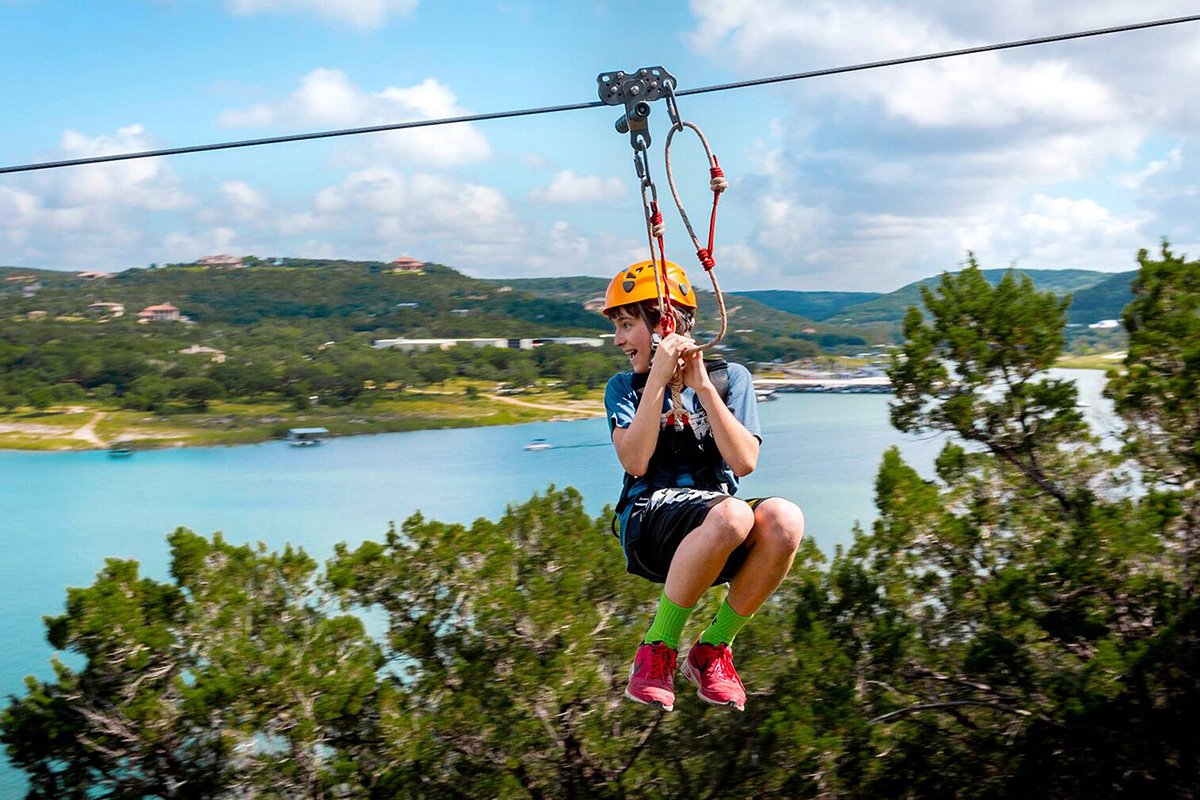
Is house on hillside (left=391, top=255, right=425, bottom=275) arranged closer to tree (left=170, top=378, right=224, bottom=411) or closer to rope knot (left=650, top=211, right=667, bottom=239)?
tree (left=170, top=378, right=224, bottom=411)

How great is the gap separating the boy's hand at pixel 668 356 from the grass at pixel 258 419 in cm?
7025

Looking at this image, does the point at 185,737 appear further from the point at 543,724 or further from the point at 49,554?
the point at 49,554

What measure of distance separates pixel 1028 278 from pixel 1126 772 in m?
6.59

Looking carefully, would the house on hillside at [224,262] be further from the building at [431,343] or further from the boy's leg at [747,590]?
the boy's leg at [747,590]

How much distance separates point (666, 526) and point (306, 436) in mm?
86591

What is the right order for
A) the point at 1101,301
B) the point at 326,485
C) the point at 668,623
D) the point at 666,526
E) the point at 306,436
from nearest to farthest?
the point at 666,526 → the point at 668,623 → the point at 1101,301 → the point at 326,485 → the point at 306,436

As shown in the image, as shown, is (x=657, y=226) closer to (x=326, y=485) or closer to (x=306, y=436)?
(x=326, y=485)

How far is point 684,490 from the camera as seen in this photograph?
3.22 meters

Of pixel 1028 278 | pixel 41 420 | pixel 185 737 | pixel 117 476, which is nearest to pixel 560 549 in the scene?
pixel 185 737

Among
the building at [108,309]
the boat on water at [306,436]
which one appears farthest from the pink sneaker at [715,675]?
the building at [108,309]

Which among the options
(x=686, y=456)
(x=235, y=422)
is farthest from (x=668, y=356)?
(x=235, y=422)

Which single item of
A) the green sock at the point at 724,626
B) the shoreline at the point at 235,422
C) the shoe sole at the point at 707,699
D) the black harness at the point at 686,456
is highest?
the black harness at the point at 686,456

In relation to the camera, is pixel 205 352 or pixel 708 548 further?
pixel 205 352

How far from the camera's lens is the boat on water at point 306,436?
3337 inches
